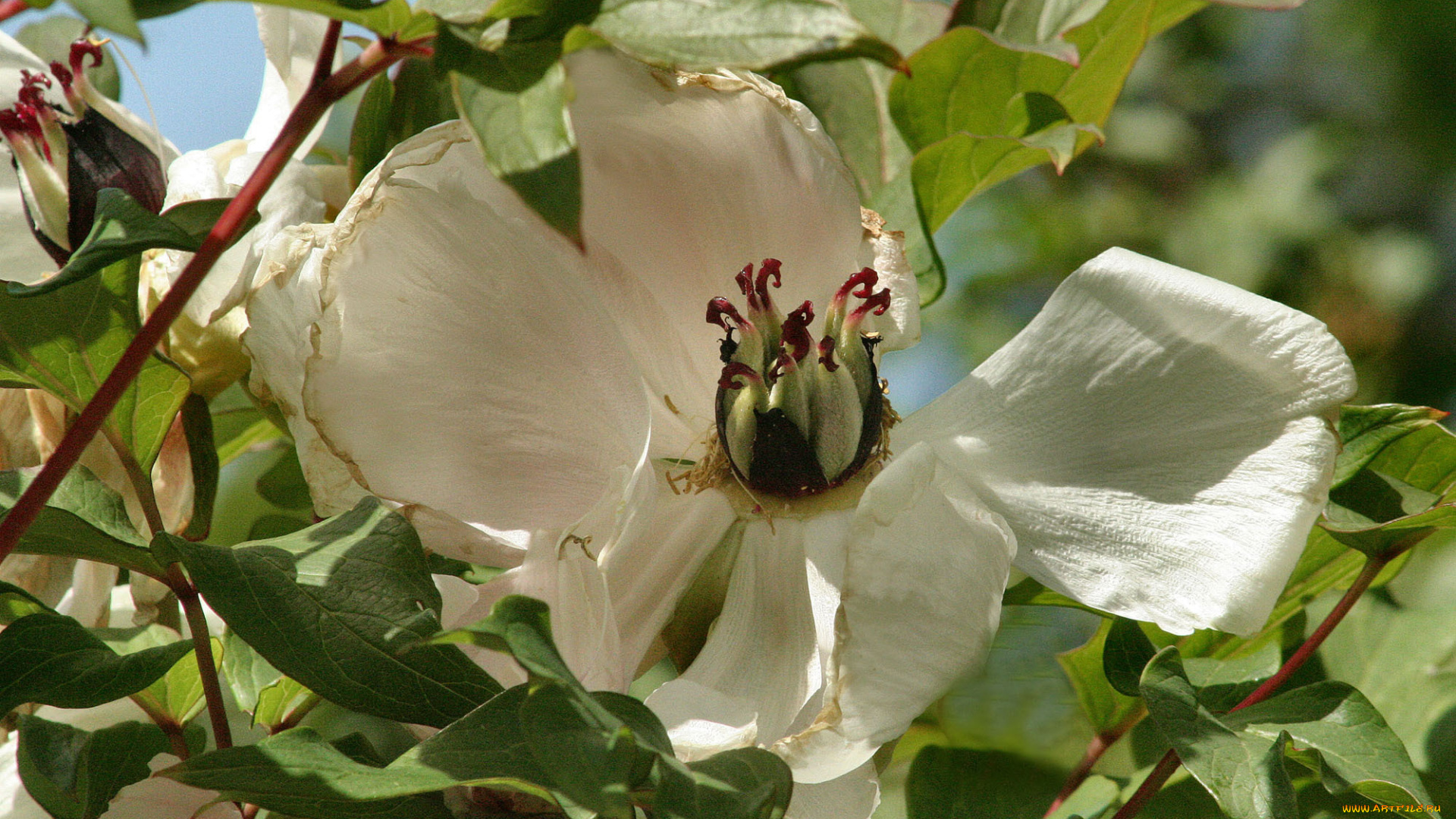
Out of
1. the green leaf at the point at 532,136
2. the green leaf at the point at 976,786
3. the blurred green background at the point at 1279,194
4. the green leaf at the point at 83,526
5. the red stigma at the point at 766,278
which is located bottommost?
the blurred green background at the point at 1279,194

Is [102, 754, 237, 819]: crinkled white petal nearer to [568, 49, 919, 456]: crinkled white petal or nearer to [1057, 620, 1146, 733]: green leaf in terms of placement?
[568, 49, 919, 456]: crinkled white petal

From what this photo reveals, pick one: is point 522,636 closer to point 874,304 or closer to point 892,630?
point 892,630

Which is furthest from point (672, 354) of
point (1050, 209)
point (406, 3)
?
point (1050, 209)

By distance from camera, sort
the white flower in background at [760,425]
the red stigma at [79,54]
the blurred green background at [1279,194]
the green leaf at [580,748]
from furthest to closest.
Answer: the blurred green background at [1279,194] → the red stigma at [79,54] → the white flower in background at [760,425] → the green leaf at [580,748]

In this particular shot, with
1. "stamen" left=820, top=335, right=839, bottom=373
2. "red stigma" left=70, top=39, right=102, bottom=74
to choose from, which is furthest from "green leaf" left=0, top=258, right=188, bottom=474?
"stamen" left=820, top=335, right=839, bottom=373

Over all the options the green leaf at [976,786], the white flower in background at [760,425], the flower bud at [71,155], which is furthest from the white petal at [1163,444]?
the flower bud at [71,155]

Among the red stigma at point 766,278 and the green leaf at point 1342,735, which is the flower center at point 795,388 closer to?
the red stigma at point 766,278

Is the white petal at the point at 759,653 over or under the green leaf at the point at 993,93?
under
